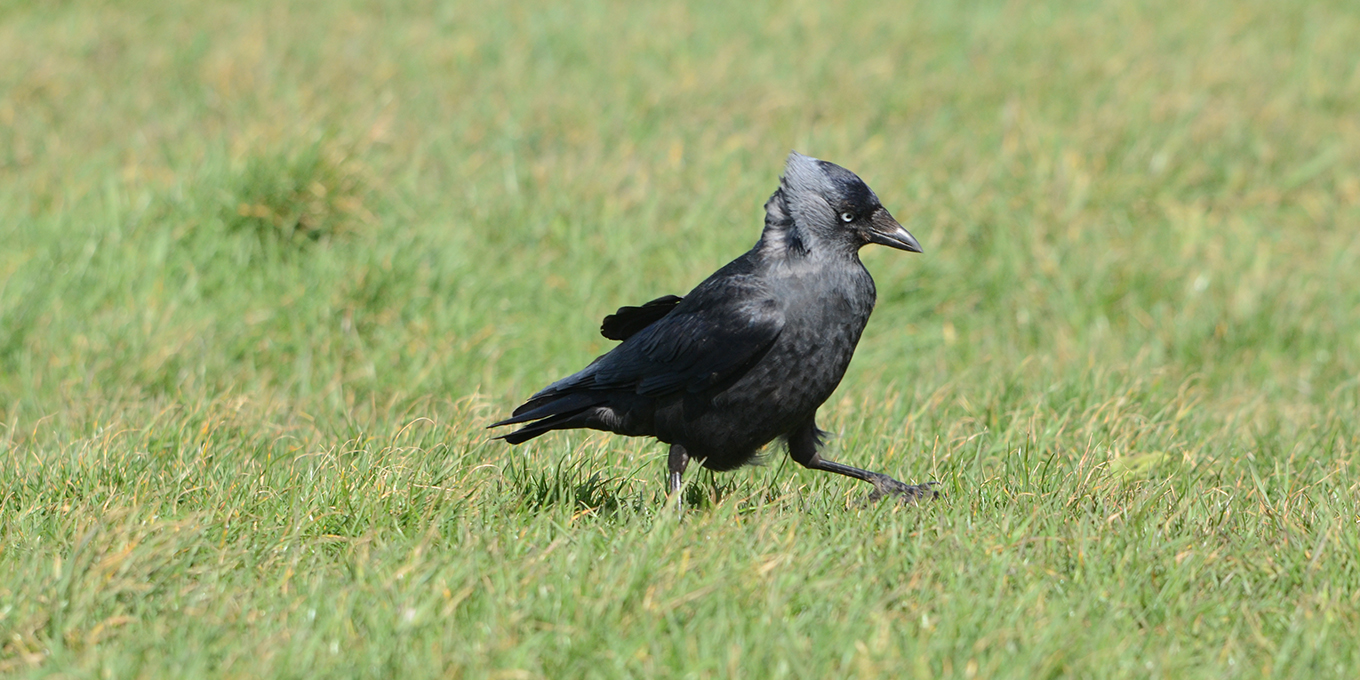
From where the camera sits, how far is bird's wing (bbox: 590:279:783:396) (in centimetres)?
393

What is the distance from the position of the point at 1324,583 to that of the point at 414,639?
2.30 m

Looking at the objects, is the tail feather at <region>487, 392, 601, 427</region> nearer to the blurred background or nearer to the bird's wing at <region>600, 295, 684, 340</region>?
the bird's wing at <region>600, 295, 684, 340</region>

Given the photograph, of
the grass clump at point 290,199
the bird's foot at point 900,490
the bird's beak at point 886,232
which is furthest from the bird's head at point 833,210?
the grass clump at point 290,199

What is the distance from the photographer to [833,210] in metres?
4.03

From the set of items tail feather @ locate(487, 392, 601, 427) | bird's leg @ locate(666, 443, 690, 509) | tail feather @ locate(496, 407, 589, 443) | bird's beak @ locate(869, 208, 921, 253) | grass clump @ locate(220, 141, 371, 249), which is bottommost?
bird's leg @ locate(666, 443, 690, 509)

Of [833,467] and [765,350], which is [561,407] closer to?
[765,350]

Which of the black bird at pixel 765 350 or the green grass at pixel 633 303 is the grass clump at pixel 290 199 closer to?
the green grass at pixel 633 303

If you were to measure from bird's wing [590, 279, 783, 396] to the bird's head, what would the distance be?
271 mm

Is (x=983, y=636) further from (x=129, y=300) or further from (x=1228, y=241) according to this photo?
(x=1228, y=241)

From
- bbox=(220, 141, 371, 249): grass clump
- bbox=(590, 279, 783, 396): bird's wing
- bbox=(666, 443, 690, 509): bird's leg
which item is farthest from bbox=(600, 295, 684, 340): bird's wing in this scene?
bbox=(220, 141, 371, 249): grass clump

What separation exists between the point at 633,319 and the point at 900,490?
1.20m

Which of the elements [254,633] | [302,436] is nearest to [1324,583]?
[254,633]

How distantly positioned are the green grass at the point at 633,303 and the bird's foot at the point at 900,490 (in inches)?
3.0

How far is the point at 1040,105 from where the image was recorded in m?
8.66
